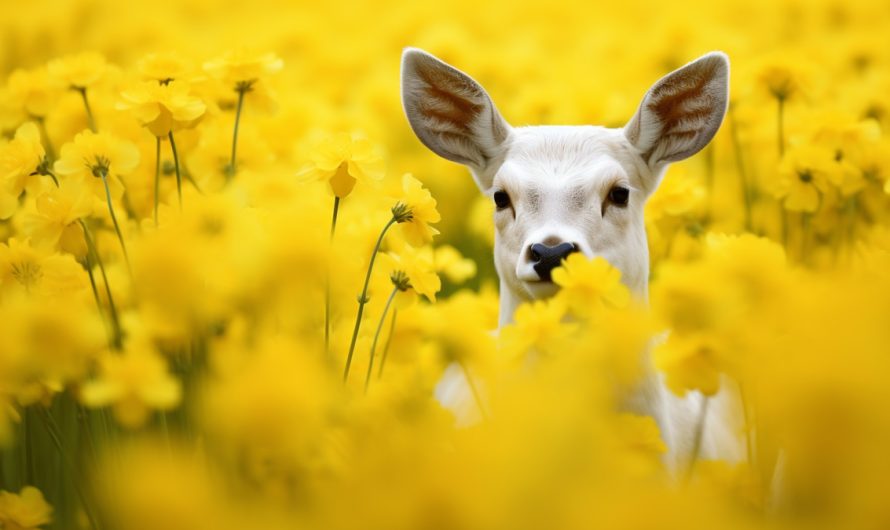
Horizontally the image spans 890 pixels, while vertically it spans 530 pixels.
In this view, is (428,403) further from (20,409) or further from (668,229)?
(668,229)

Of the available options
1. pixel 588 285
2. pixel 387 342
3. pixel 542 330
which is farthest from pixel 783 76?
pixel 542 330

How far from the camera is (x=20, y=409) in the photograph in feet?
10.2

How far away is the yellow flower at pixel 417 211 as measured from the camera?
2.98 metres

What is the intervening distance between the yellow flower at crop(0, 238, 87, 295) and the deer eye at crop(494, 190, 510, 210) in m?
1.51

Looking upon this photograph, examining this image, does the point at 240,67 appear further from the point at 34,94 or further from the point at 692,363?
the point at 692,363

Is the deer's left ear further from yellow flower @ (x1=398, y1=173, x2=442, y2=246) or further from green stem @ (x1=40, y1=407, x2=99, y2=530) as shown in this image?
green stem @ (x1=40, y1=407, x2=99, y2=530)

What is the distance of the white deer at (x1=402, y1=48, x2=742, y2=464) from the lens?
3.57m

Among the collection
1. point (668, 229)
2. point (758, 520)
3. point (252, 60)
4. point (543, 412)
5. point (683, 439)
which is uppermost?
point (252, 60)

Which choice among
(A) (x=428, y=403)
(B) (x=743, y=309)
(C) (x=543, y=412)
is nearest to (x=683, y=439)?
(A) (x=428, y=403)

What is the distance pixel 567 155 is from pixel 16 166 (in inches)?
71.3

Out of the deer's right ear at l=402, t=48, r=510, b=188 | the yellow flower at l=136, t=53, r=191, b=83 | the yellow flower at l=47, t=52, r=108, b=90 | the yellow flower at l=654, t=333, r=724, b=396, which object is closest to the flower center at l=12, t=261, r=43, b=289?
the yellow flower at l=136, t=53, r=191, b=83

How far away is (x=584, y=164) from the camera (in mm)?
3695

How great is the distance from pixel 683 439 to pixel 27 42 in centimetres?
733

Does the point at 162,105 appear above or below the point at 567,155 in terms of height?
above
